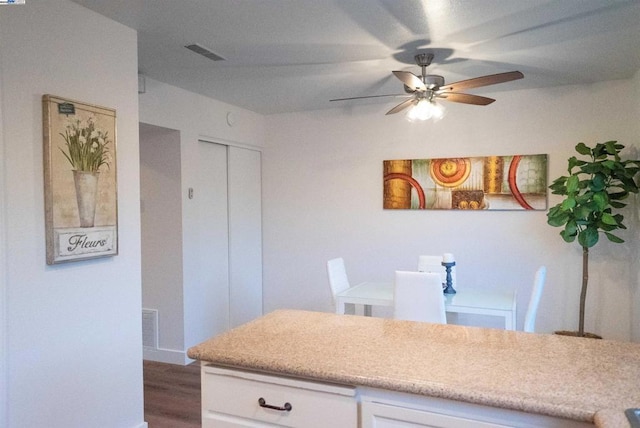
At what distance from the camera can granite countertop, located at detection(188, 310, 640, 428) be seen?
3.93ft

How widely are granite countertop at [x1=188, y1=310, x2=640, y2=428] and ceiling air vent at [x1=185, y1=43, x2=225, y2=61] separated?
190cm

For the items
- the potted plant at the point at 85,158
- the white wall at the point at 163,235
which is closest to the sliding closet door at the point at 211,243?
the white wall at the point at 163,235

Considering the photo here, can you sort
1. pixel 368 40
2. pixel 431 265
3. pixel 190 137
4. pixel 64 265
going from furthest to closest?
pixel 190 137
pixel 431 265
pixel 368 40
pixel 64 265

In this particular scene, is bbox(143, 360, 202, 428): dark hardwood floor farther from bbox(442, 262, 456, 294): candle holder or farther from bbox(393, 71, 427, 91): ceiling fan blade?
bbox(393, 71, 427, 91): ceiling fan blade

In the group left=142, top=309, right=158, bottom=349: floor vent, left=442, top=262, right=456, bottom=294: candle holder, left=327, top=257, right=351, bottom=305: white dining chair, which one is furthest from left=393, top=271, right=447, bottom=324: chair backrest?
left=142, top=309, right=158, bottom=349: floor vent

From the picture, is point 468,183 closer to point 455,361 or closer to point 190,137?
point 190,137

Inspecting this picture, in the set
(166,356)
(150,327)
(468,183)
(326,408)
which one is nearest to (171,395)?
(166,356)

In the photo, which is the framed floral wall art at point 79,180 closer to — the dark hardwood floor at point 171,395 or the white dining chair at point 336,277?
the dark hardwood floor at point 171,395

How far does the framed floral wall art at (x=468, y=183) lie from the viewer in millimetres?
4102

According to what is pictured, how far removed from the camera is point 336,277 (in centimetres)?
379

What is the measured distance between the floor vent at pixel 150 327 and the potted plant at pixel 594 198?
3532mm

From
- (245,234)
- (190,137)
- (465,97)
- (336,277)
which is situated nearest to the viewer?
(465,97)

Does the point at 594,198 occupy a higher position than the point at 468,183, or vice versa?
the point at 468,183

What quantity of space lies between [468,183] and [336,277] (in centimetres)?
161
